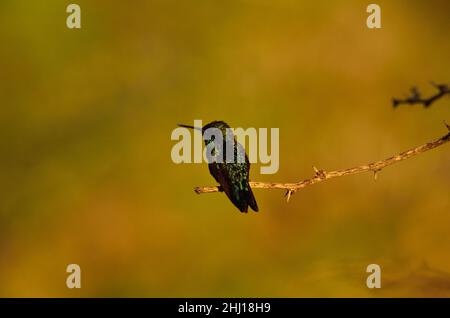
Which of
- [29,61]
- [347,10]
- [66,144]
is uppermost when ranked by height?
[347,10]

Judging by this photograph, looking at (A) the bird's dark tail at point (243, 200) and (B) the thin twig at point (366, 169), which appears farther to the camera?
(A) the bird's dark tail at point (243, 200)

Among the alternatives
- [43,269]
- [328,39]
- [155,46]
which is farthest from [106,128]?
[328,39]

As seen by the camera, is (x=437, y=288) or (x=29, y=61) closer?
(x=437, y=288)

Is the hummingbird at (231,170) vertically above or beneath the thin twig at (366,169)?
above

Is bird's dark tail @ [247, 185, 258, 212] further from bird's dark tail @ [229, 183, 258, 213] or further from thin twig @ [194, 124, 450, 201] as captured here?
thin twig @ [194, 124, 450, 201]

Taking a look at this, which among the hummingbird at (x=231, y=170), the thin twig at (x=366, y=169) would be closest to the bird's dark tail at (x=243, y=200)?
the hummingbird at (x=231, y=170)

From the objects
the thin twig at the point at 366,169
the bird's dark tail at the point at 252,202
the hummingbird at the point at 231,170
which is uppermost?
the hummingbird at the point at 231,170

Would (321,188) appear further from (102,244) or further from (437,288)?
(102,244)

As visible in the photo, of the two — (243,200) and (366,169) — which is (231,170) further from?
(366,169)

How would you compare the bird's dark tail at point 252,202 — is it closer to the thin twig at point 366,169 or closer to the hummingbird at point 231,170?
the hummingbird at point 231,170
